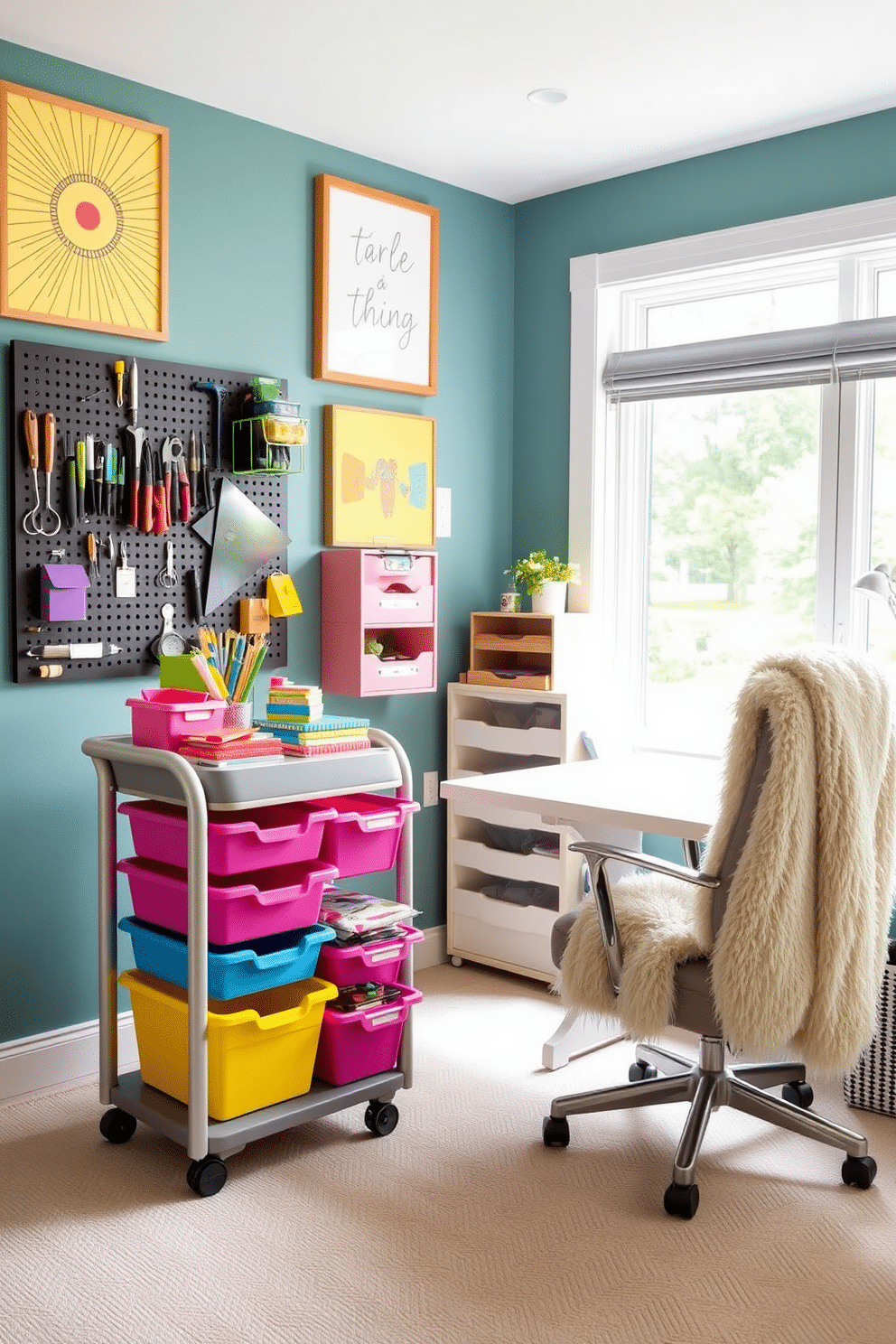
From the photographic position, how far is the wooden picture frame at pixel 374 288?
3393 mm

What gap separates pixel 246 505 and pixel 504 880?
56.7 inches

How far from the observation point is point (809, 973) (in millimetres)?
2205

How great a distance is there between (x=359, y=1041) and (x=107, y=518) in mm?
1357

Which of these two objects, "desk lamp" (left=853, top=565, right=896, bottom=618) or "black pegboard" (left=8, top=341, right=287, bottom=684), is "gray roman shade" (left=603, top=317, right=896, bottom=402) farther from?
"black pegboard" (left=8, top=341, right=287, bottom=684)

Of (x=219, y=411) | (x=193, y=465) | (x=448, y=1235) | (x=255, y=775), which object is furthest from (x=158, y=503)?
(x=448, y=1235)

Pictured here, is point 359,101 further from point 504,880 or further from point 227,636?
point 504,880

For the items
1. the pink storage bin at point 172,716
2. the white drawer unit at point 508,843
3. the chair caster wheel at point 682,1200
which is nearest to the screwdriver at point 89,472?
the pink storage bin at point 172,716

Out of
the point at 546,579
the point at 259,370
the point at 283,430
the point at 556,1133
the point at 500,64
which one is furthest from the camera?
the point at 546,579

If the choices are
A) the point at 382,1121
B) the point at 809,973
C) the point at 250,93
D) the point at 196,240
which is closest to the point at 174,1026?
the point at 382,1121

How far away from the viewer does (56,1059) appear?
2922 mm

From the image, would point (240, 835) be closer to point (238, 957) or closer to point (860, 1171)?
point (238, 957)

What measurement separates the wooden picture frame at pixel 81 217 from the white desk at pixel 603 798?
4.59ft

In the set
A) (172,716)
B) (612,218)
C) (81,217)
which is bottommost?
(172,716)

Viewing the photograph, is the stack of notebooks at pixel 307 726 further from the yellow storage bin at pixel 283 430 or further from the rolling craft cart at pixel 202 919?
the yellow storage bin at pixel 283 430
